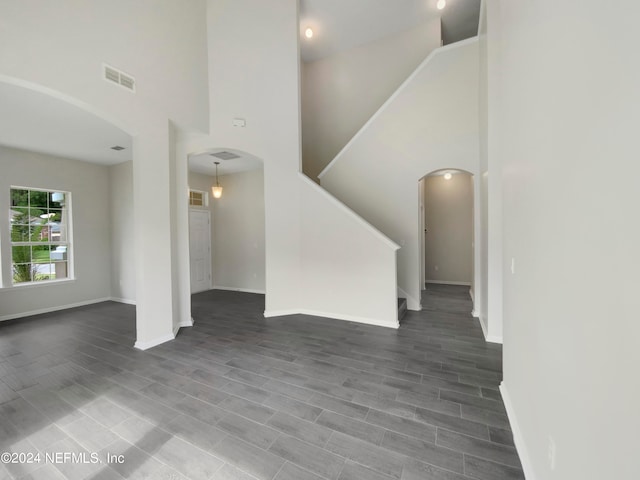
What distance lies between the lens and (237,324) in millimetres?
4293

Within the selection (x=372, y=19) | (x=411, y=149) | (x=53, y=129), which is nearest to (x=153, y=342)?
(x=53, y=129)

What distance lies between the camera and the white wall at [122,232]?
18.8ft

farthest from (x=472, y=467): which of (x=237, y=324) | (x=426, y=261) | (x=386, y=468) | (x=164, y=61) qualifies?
(x=426, y=261)

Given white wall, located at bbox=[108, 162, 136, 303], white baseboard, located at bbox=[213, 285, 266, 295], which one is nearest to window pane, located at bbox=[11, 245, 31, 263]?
white wall, located at bbox=[108, 162, 136, 303]

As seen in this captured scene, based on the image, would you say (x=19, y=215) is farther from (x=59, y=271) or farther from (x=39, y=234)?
(x=59, y=271)

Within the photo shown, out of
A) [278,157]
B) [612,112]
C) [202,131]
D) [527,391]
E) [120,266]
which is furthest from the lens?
[120,266]

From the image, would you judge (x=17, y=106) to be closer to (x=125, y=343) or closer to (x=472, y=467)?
(x=125, y=343)

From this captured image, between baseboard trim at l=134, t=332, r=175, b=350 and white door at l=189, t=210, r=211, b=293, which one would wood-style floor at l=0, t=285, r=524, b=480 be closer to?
baseboard trim at l=134, t=332, r=175, b=350

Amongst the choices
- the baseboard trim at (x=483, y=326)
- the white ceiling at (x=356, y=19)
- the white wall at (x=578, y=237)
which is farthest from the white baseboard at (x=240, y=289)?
the white ceiling at (x=356, y=19)

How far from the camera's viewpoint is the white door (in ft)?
21.8

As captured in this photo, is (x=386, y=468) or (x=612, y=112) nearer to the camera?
(x=612, y=112)

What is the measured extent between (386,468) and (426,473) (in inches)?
9.3

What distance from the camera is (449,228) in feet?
23.6

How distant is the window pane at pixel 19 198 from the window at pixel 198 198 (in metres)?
2.81
